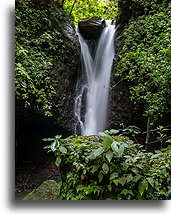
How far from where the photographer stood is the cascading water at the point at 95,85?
3822 mm

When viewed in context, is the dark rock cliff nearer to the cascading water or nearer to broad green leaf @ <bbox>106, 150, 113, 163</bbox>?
the cascading water

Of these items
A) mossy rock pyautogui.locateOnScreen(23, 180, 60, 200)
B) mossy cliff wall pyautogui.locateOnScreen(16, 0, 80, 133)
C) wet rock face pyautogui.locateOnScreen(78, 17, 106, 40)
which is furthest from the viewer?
wet rock face pyautogui.locateOnScreen(78, 17, 106, 40)

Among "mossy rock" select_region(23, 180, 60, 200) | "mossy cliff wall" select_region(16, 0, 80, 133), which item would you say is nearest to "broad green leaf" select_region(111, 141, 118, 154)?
"mossy rock" select_region(23, 180, 60, 200)

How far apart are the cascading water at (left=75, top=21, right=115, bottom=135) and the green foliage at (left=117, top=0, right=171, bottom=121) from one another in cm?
64

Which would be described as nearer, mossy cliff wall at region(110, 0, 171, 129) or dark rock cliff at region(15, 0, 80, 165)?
mossy cliff wall at region(110, 0, 171, 129)

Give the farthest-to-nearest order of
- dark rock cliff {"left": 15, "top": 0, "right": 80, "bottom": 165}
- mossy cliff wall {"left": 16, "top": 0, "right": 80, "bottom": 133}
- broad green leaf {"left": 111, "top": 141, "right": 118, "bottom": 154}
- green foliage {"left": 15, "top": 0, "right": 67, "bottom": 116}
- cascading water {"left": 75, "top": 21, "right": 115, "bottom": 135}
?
1. cascading water {"left": 75, "top": 21, "right": 115, "bottom": 135}
2. dark rock cliff {"left": 15, "top": 0, "right": 80, "bottom": 165}
3. mossy cliff wall {"left": 16, "top": 0, "right": 80, "bottom": 133}
4. green foliage {"left": 15, "top": 0, "right": 67, "bottom": 116}
5. broad green leaf {"left": 111, "top": 141, "right": 118, "bottom": 154}

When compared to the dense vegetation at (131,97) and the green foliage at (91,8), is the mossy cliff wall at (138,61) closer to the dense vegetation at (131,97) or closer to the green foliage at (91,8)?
the dense vegetation at (131,97)

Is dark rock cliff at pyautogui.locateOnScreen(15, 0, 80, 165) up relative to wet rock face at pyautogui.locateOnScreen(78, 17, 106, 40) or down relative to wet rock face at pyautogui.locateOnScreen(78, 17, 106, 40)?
down

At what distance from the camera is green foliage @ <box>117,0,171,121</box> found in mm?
2239

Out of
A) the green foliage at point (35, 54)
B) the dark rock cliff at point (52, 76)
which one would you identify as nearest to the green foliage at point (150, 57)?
the dark rock cliff at point (52, 76)

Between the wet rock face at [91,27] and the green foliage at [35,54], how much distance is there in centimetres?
156

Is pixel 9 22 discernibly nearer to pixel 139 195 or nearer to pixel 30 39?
pixel 30 39

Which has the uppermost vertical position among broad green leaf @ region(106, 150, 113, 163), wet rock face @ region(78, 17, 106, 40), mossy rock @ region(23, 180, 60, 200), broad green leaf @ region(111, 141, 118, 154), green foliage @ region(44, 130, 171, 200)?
wet rock face @ region(78, 17, 106, 40)

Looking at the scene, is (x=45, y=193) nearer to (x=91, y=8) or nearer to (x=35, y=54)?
(x=35, y=54)
